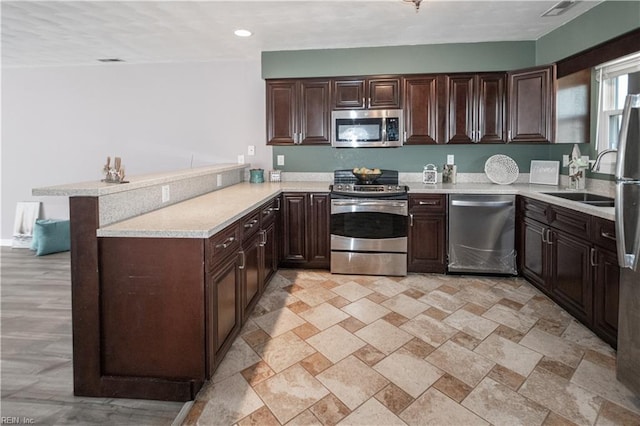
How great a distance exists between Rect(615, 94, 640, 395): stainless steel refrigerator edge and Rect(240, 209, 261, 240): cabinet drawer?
83.9 inches

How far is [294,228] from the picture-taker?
417 centimetres

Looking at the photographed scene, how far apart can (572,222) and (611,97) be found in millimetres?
1314

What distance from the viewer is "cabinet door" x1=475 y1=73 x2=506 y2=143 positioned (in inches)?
160

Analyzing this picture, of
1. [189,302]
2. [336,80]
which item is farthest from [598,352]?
[336,80]

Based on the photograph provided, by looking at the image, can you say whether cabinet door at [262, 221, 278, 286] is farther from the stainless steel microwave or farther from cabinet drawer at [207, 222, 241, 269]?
the stainless steel microwave

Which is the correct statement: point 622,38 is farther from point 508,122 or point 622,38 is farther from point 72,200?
point 72,200

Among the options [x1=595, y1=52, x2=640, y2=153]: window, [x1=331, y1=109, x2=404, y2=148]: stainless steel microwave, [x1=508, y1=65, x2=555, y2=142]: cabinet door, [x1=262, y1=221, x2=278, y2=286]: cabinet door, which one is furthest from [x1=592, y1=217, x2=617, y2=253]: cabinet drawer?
[x1=262, y1=221, x2=278, y2=286]: cabinet door

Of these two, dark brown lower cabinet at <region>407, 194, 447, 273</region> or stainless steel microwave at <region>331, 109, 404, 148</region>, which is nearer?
dark brown lower cabinet at <region>407, 194, 447, 273</region>

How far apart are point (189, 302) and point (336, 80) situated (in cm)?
306

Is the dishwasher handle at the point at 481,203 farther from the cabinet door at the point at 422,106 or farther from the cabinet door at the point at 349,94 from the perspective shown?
the cabinet door at the point at 349,94

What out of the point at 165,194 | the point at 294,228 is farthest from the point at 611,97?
the point at 165,194

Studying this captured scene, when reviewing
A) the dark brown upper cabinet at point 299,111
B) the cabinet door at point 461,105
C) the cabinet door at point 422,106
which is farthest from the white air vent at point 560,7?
the dark brown upper cabinet at point 299,111

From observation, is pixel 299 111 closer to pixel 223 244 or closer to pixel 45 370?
pixel 223 244

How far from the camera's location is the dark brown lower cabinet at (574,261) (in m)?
2.49
